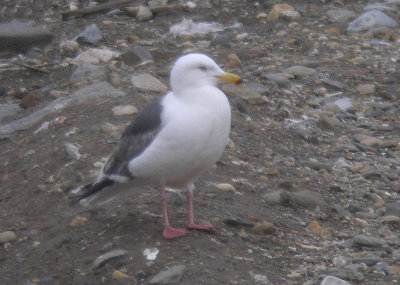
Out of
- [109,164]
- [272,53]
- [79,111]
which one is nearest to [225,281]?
[109,164]

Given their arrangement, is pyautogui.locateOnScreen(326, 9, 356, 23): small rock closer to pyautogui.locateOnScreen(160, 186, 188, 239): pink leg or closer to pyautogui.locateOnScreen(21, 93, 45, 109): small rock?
pyautogui.locateOnScreen(21, 93, 45, 109): small rock

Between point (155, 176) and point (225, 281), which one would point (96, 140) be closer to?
point (155, 176)

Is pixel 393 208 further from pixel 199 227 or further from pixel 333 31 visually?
pixel 333 31

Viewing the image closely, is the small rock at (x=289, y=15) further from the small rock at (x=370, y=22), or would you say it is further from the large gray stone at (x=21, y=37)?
the large gray stone at (x=21, y=37)

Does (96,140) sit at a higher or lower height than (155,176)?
lower

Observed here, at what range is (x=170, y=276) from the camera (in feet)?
14.8

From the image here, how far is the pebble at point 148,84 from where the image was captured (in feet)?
23.4

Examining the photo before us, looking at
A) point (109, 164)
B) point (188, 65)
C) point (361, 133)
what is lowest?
point (361, 133)

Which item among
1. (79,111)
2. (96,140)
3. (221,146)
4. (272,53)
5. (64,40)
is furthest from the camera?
(64,40)

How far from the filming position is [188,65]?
16.2 feet

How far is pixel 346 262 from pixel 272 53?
3800 millimetres

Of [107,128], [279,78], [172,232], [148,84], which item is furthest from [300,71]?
[172,232]

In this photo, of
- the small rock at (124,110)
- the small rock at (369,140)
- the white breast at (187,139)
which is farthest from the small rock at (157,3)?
the white breast at (187,139)

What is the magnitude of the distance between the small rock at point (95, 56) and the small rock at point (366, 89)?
244 centimetres
